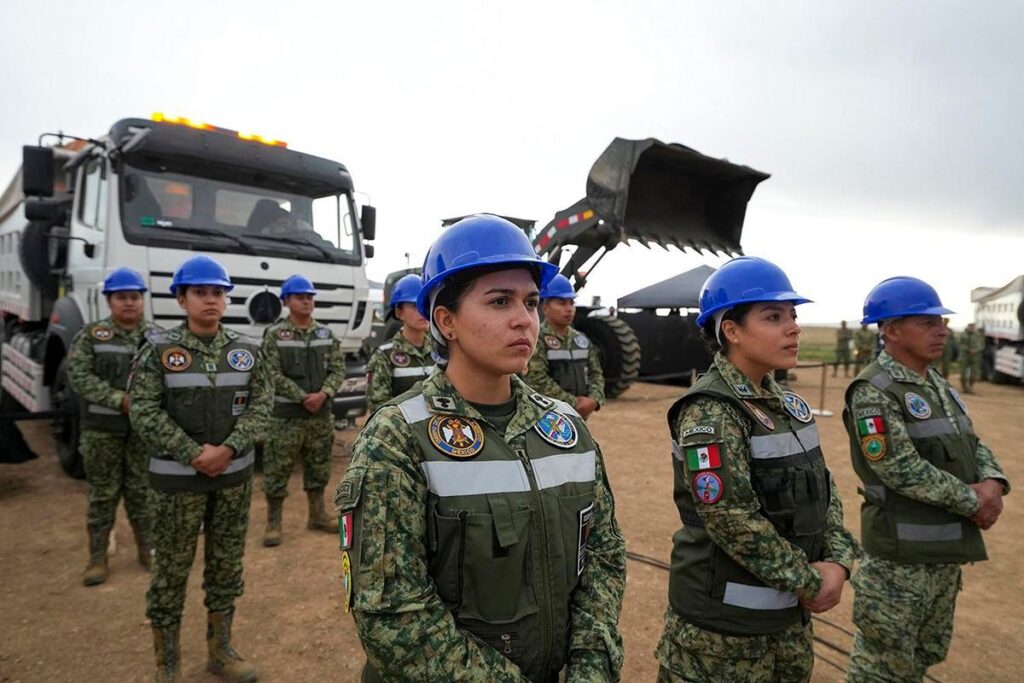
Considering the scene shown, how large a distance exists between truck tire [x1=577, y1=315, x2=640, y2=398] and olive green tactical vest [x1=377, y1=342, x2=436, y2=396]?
6.68 m

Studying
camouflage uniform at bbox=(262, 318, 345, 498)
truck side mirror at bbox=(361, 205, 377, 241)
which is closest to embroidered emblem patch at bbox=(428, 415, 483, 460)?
camouflage uniform at bbox=(262, 318, 345, 498)

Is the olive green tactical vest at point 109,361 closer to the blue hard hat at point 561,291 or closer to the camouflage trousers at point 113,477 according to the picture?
the camouflage trousers at point 113,477

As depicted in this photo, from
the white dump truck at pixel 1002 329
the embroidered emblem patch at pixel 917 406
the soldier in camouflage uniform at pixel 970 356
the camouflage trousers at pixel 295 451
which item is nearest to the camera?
the embroidered emblem patch at pixel 917 406

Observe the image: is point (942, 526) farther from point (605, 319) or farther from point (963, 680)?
point (605, 319)

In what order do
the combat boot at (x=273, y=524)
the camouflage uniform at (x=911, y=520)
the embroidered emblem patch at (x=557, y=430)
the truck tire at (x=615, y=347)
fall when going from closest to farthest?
the embroidered emblem patch at (x=557, y=430)
the camouflage uniform at (x=911, y=520)
the combat boot at (x=273, y=524)
the truck tire at (x=615, y=347)

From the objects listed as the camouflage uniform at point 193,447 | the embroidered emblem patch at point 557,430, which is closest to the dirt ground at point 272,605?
the camouflage uniform at point 193,447

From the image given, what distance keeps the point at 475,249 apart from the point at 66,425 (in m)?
7.02

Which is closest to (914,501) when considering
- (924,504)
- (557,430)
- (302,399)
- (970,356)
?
(924,504)

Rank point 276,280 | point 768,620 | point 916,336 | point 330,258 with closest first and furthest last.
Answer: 1. point 768,620
2. point 916,336
3. point 276,280
4. point 330,258

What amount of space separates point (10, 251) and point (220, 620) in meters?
6.93

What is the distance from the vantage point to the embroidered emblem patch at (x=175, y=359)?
335 cm

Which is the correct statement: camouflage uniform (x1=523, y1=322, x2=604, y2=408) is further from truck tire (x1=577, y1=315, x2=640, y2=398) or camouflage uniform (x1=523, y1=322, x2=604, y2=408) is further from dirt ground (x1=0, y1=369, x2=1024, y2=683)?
truck tire (x1=577, y1=315, x2=640, y2=398)

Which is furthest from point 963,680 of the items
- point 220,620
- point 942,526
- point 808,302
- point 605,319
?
point 605,319

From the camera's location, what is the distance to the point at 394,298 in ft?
17.5
